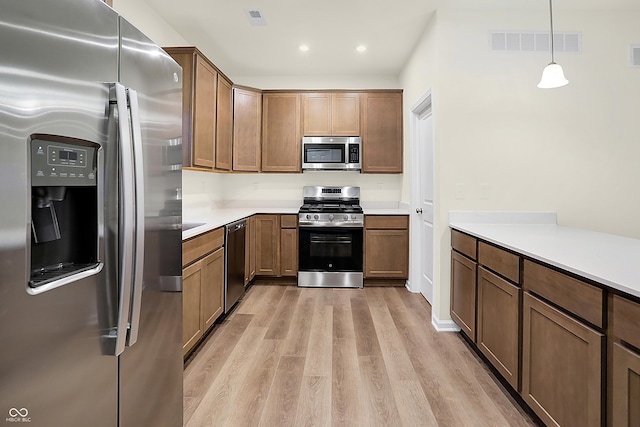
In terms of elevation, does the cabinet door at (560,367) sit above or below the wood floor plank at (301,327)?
above

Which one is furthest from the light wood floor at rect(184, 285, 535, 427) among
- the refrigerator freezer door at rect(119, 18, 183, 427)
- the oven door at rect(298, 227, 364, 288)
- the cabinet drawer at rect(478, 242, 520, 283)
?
the oven door at rect(298, 227, 364, 288)

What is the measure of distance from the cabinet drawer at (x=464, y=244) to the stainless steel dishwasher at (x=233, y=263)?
1.90 metres

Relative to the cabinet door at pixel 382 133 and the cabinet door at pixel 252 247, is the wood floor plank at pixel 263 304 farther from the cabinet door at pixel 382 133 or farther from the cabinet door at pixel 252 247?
the cabinet door at pixel 382 133

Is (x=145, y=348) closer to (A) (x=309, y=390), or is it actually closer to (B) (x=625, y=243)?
(A) (x=309, y=390)

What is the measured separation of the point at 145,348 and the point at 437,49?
2943mm

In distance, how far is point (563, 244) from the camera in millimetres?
1943

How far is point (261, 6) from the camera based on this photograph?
10.0ft

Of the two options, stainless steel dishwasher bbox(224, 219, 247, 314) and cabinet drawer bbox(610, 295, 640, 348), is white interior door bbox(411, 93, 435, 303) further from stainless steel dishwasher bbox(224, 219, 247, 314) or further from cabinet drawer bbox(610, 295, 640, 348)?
cabinet drawer bbox(610, 295, 640, 348)

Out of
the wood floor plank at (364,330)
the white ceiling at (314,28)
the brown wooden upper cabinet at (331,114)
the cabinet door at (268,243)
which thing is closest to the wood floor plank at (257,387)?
the wood floor plank at (364,330)

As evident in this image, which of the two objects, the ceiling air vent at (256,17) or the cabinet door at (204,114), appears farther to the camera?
the ceiling air vent at (256,17)


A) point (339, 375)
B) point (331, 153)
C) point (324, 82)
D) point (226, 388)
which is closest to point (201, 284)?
point (226, 388)

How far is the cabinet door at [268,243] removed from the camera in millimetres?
4449

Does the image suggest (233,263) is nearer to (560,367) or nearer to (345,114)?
(345,114)

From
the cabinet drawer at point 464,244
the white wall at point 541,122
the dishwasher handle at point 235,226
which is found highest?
the white wall at point 541,122
